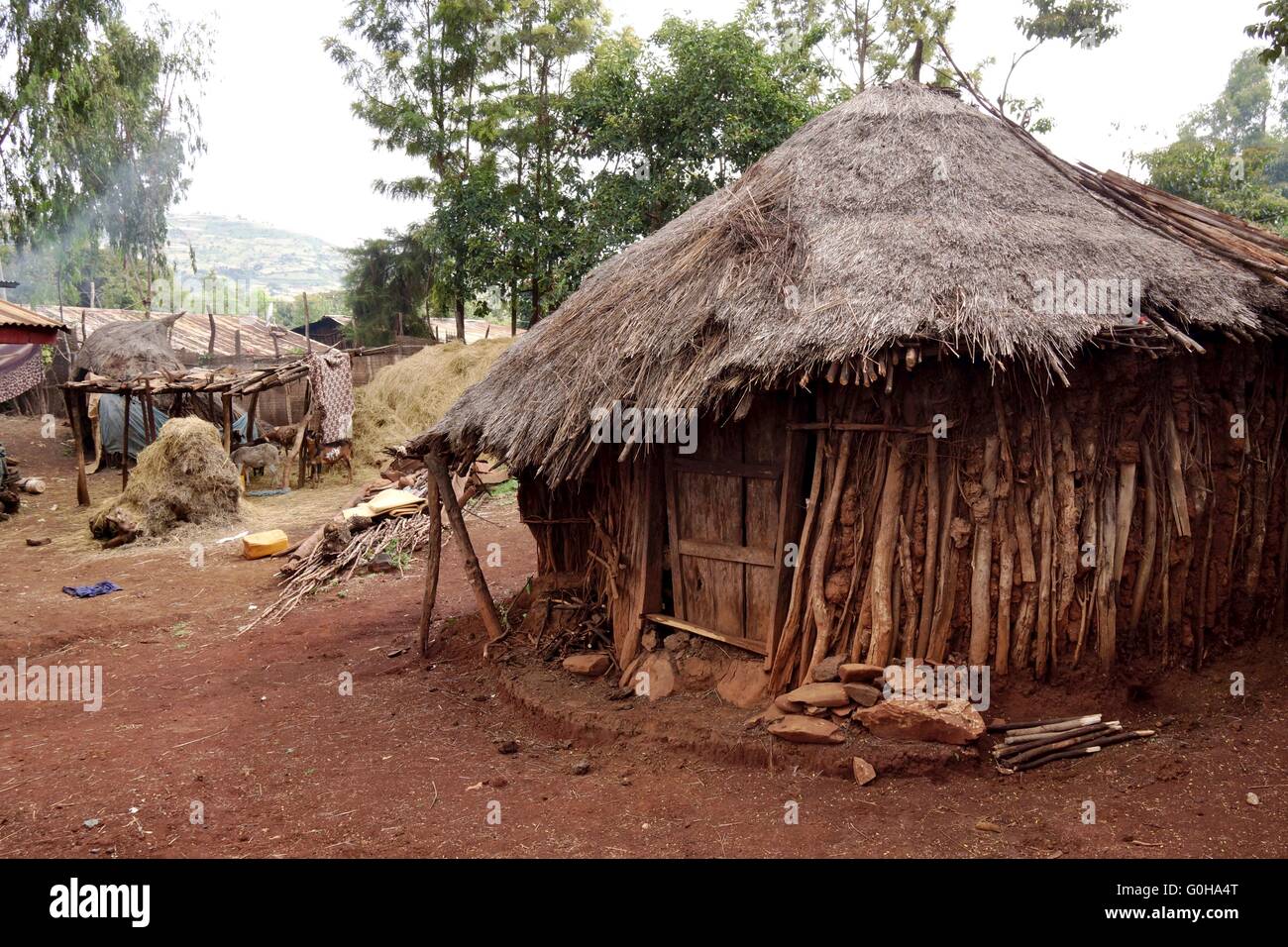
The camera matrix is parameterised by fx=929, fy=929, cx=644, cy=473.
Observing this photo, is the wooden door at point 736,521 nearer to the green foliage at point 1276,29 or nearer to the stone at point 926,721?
the stone at point 926,721

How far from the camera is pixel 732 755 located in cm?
598

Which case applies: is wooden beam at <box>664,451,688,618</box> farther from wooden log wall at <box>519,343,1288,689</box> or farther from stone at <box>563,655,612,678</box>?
wooden log wall at <box>519,343,1288,689</box>

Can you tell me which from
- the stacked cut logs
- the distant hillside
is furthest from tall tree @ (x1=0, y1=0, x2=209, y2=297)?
the distant hillside

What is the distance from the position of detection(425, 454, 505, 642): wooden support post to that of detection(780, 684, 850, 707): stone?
3.29 meters

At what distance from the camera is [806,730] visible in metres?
5.80

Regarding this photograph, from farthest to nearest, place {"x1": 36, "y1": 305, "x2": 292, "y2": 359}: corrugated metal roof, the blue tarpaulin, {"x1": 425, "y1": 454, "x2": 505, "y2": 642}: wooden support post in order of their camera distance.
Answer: {"x1": 36, "y1": 305, "x2": 292, "y2": 359}: corrugated metal roof
the blue tarpaulin
{"x1": 425, "y1": 454, "x2": 505, "y2": 642}: wooden support post

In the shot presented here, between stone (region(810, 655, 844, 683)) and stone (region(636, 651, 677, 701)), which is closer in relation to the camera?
stone (region(810, 655, 844, 683))

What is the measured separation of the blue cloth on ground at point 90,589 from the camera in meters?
11.6

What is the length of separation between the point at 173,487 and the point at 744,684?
37.4ft

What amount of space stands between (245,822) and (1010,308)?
5.65 metres

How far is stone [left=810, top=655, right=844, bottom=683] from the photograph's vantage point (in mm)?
6152

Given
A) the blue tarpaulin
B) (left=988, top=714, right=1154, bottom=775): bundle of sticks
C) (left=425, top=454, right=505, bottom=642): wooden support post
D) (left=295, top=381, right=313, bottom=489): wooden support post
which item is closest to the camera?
(left=988, top=714, right=1154, bottom=775): bundle of sticks

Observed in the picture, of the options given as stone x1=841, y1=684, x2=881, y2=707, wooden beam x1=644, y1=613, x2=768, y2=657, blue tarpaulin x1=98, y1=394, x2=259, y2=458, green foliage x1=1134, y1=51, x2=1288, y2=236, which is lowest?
stone x1=841, y1=684, x2=881, y2=707

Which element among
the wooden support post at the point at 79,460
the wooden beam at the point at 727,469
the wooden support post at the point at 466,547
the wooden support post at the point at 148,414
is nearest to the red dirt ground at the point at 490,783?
the wooden support post at the point at 466,547
